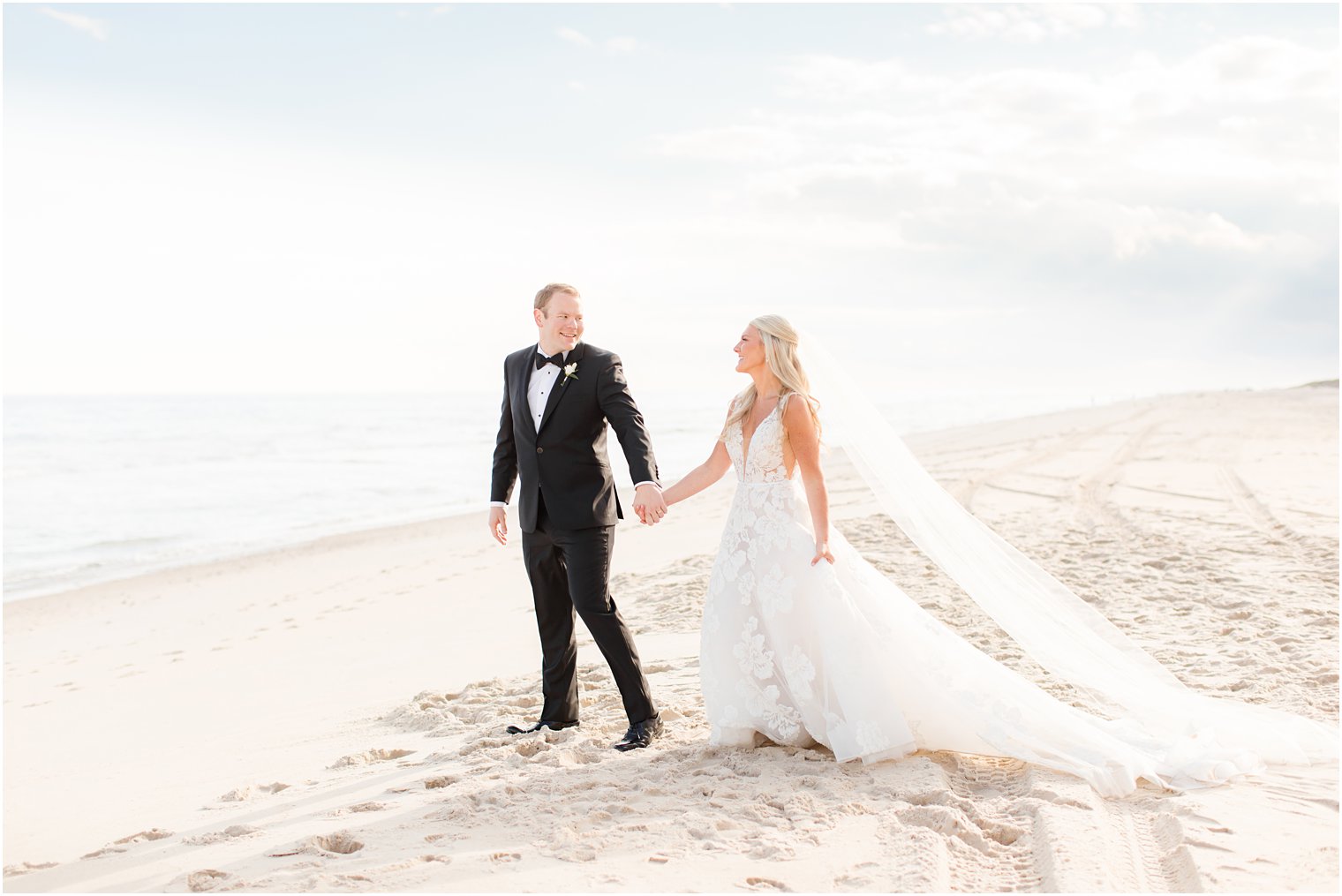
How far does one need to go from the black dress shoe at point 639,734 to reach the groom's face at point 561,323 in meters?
1.66

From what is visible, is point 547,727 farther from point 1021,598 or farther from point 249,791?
point 1021,598

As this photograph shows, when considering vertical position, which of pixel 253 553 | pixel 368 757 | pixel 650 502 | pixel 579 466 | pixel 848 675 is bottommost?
pixel 253 553

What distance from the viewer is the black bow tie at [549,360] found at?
444 cm

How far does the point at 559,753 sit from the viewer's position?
4.17 m

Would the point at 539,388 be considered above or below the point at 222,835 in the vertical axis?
above

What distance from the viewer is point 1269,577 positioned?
766cm

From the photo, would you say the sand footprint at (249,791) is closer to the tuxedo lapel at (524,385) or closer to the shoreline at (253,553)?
the tuxedo lapel at (524,385)

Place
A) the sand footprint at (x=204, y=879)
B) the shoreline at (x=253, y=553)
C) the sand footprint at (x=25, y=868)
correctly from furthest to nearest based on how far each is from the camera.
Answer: the shoreline at (x=253, y=553), the sand footprint at (x=25, y=868), the sand footprint at (x=204, y=879)

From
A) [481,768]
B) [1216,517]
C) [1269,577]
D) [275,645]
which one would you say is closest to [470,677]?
[481,768]

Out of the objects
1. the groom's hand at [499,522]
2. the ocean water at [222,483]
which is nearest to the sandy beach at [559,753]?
the groom's hand at [499,522]

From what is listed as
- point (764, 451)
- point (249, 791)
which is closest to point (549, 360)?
point (764, 451)

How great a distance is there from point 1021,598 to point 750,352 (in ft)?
5.28

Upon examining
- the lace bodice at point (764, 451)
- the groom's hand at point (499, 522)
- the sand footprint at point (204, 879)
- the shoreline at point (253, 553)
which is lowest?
the shoreline at point (253, 553)

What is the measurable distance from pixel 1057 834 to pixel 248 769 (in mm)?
3526
